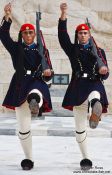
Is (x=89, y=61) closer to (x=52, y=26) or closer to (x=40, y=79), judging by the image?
(x=40, y=79)

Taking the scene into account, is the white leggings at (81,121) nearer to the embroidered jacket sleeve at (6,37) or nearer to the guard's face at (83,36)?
the guard's face at (83,36)

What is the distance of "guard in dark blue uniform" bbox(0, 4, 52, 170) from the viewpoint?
17.3ft

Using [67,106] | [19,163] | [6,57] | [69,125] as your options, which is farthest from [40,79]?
[6,57]

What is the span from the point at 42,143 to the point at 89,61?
2.65m

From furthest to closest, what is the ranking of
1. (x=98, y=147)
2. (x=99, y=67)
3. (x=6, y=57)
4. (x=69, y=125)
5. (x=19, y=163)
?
(x=6, y=57) < (x=69, y=125) < (x=98, y=147) < (x=19, y=163) < (x=99, y=67)

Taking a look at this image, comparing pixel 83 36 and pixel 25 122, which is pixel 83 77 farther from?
pixel 25 122

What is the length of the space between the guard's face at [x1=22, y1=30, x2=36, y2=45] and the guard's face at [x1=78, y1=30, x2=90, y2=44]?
473mm

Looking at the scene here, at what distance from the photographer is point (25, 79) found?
532cm

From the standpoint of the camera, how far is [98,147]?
736 centimetres

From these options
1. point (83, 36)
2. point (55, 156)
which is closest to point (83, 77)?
point (83, 36)

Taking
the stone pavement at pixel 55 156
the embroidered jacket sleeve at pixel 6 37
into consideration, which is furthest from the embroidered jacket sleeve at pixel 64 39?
the stone pavement at pixel 55 156

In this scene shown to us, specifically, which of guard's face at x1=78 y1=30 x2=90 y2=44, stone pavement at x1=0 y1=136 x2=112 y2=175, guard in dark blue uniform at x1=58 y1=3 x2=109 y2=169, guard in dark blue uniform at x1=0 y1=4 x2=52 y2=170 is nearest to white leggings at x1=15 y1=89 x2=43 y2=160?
guard in dark blue uniform at x1=0 y1=4 x2=52 y2=170

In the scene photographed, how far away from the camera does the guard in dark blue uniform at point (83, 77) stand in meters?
5.23

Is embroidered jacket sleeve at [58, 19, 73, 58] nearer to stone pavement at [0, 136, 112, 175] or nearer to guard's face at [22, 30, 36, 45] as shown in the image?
guard's face at [22, 30, 36, 45]
